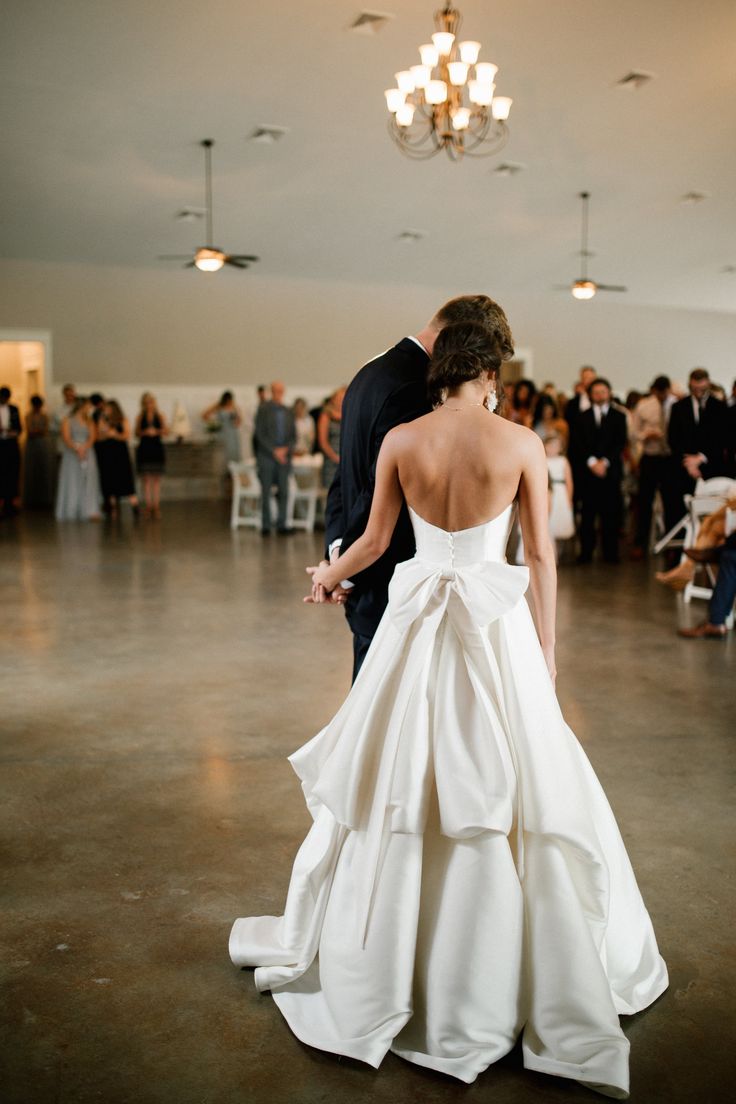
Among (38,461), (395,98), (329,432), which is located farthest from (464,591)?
(38,461)

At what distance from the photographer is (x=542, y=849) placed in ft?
6.12

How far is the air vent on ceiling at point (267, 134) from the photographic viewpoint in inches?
328

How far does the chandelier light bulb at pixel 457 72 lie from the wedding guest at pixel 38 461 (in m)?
9.36

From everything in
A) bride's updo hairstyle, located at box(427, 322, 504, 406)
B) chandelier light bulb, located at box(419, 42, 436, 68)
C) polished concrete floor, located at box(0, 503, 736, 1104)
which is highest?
chandelier light bulb, located at box(419, 42, 436, 68)

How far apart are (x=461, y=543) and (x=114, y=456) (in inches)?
451

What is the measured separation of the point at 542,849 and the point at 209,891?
1.07 m

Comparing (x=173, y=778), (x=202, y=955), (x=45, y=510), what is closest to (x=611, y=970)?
(x=202, y=955)

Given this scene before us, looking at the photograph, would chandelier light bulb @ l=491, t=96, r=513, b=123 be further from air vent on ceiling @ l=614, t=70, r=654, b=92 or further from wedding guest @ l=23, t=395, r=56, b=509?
wedding guest @ l=23, t=395, r=56, b=509

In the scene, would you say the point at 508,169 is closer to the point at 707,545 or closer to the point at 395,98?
the point at 395,98

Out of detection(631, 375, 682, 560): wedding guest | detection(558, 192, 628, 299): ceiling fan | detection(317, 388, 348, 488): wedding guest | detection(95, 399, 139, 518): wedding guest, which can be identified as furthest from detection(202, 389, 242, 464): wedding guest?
detection(631, 375, 682, 560): wedding guest

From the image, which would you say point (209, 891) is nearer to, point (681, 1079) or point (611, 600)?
point (681, 1079)

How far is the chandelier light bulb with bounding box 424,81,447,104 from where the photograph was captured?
629 cm

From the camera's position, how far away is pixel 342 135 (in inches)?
336

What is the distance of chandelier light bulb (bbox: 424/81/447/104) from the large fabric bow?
5263 millimetres
